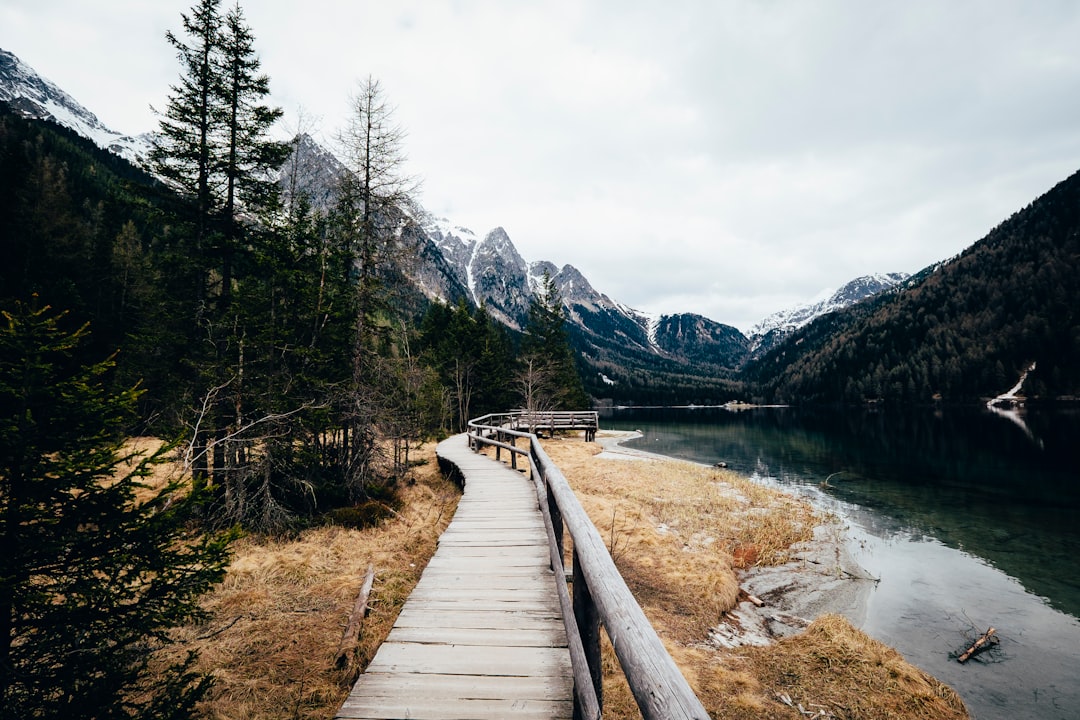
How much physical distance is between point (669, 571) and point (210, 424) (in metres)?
10.8

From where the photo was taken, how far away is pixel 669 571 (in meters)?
8.85

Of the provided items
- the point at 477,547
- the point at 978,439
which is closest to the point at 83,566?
the point at 477,547

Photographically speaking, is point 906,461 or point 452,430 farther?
point 452,430

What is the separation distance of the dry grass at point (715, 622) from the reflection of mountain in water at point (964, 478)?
204 inches

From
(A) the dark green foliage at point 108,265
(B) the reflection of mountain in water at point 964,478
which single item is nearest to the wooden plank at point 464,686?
(A) the dark green foliage at point 108,265

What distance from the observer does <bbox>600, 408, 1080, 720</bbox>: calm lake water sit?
7109 mm

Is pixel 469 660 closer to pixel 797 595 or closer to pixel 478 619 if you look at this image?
pixel 478 619

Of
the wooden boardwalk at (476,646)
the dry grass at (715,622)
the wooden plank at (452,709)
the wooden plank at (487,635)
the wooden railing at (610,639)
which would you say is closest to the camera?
the wooden railing at (610,639)

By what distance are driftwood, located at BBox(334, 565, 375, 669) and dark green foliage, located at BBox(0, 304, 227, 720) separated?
217 cm

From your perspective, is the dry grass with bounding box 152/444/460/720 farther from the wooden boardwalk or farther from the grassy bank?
the wooden boardwalk

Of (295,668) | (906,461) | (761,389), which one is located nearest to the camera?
(295,668)

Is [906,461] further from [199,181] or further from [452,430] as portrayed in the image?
[199,181]

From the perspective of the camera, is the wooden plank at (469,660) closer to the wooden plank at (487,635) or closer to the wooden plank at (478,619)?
the wooden plank at (487,635)

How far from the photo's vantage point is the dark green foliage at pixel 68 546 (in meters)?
2.62
